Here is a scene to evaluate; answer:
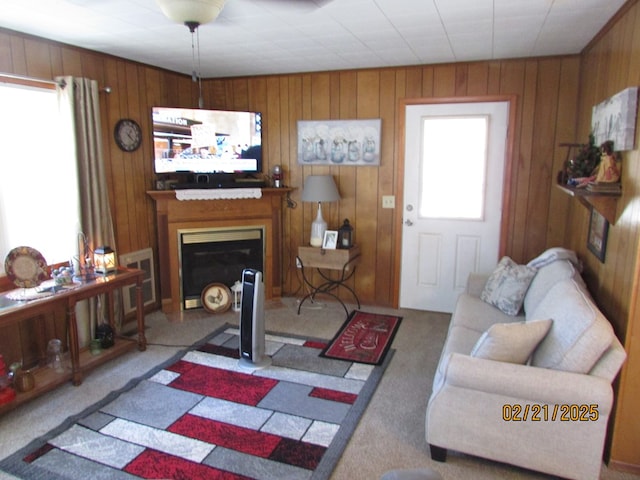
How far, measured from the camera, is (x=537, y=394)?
1.95 m

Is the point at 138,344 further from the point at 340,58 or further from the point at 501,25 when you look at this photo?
Answer: the point at 501,25

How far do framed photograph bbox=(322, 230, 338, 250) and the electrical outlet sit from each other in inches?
21.6

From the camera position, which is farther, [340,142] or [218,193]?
[340,142]

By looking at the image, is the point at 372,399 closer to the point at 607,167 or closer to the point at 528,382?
the point at 528,382

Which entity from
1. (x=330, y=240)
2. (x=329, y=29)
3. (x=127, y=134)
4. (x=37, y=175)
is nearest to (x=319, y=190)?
(x=330, y=240)

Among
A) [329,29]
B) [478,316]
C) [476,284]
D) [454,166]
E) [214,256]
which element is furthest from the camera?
[214,256]

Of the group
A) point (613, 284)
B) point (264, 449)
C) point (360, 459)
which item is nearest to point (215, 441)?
point (264, 449)

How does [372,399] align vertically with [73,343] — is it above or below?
below

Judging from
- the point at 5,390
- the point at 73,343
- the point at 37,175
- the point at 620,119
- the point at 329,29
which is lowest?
the point at 5,390

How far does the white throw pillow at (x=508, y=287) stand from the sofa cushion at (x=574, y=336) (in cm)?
80

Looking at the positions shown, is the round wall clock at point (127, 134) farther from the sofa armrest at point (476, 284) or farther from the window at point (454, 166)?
the sofa armrest at point (476, 284)

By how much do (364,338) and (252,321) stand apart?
1.06 metres

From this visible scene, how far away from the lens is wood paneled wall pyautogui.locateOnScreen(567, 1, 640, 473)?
82.2 inches

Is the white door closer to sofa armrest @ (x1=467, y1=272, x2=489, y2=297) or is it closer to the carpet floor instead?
the carpet floor
